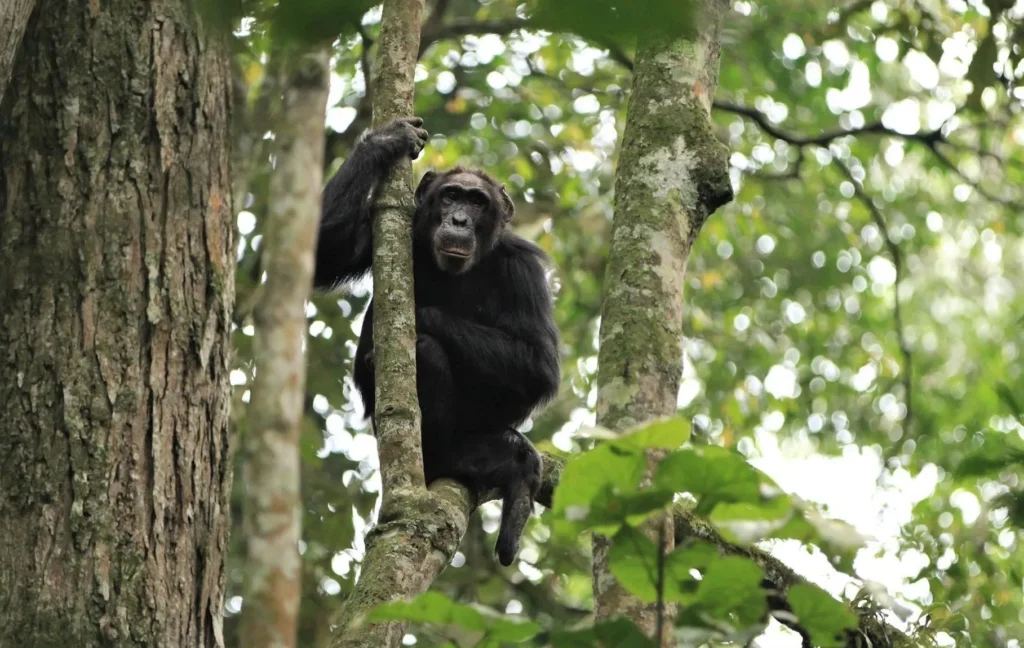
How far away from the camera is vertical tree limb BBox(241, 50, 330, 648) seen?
1.95 m

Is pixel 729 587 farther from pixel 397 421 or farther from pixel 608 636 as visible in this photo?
pixel 397 421

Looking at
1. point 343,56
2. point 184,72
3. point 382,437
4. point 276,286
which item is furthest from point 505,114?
point 276,286

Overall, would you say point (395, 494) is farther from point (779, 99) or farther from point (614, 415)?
point (779, 99)

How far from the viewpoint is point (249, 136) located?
17.8ft

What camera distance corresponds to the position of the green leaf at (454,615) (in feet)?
5.33

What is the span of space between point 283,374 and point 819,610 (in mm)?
1112

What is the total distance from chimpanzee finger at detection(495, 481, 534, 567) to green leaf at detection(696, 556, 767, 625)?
3501 mm

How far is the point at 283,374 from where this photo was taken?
2266mm

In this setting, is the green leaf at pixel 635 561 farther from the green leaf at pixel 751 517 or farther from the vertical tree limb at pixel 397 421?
the vertical tree limb at pixel 397 421

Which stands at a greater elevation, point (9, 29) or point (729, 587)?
point (9, 29)

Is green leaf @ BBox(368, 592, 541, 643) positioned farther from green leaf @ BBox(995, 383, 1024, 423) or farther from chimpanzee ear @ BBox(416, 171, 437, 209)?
chimpanzee ear @ BBox(416, 171, 437, 209)

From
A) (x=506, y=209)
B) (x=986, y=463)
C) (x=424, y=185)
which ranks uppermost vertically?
(x=424, y=185)

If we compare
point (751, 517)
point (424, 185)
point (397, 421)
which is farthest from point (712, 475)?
point (424, 185)

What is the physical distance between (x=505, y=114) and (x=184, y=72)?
5.28 meters
